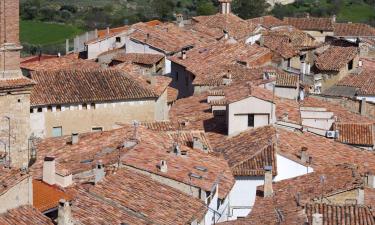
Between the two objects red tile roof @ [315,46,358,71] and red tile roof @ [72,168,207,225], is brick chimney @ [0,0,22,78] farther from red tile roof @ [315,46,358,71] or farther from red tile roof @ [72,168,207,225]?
red tile roof @ [315,46,358,71]

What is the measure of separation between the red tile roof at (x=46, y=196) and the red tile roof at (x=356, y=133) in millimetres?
12891

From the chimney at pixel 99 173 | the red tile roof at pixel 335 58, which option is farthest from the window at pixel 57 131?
the red tile roof at pixel 335 58

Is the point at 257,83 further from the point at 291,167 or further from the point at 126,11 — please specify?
the point at 126,11

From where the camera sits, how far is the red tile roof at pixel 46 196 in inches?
781

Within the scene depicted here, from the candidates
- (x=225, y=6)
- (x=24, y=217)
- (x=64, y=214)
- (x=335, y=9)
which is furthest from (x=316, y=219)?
(x=335, y=9)

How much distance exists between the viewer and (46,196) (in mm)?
20422

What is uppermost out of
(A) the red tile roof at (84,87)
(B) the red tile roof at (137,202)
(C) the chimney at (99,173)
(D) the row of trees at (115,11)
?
(D) the row of trees at (115,11)

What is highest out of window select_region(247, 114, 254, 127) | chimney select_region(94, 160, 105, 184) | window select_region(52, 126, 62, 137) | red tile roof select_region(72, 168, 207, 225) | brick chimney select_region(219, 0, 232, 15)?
brick chimney select_region(219, 0, 232, 15)

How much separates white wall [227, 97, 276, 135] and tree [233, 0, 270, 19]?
158ft

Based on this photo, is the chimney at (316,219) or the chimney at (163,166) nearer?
the chimney at (316,219)

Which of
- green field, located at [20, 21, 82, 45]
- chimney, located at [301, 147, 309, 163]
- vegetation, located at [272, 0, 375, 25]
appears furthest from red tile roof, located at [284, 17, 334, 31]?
chimney, located at [301, 147, 309, 163]

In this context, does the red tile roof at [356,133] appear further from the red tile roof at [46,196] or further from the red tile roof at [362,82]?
the red tile roof at [46,196]

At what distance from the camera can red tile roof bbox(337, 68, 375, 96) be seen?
42.3 meters

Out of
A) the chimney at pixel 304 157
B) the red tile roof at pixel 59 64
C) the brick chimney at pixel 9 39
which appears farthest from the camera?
the red tile roof at pixel 59 64
